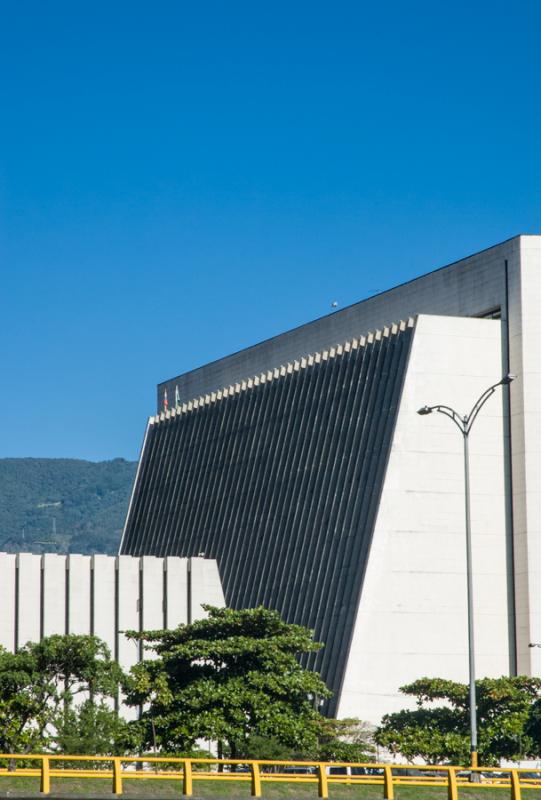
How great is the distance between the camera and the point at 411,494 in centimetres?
9812

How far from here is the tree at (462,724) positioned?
74.9m

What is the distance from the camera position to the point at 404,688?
8381cm

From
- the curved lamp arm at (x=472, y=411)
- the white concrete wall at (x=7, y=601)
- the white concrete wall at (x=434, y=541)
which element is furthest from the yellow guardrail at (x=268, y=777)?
the white concrete wall at (x=7, y=601)

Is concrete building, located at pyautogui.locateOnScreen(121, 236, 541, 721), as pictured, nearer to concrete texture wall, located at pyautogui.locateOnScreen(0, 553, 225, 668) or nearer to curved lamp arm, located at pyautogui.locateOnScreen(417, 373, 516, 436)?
concrete texture wall, located at pyautogui.locateOnScreen(0, 553, 225, 668)

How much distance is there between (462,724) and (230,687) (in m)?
12.8

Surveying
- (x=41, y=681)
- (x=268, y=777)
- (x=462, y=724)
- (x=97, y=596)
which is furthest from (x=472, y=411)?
(x=97, y=596)

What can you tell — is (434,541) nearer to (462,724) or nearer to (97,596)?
(462,724)

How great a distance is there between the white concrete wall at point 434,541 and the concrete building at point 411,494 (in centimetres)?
8

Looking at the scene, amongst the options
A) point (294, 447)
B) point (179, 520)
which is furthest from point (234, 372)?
point (294, 447)

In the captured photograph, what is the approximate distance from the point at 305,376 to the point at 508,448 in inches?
658

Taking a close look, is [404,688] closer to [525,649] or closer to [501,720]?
[501,720]

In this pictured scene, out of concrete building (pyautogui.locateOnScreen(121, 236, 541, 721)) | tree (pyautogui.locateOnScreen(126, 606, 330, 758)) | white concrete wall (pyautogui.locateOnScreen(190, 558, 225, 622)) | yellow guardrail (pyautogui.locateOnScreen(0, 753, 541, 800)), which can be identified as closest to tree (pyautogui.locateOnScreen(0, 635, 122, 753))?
tree (pyautogui.locateOnScreen(126, 606, 330, 758))

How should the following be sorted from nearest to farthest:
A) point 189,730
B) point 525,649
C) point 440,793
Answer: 1. point 440,793
2. point 189,730
3. point 525,649

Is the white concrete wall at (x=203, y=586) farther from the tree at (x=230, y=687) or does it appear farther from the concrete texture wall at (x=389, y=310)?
the tree at (x=230, y=687)
